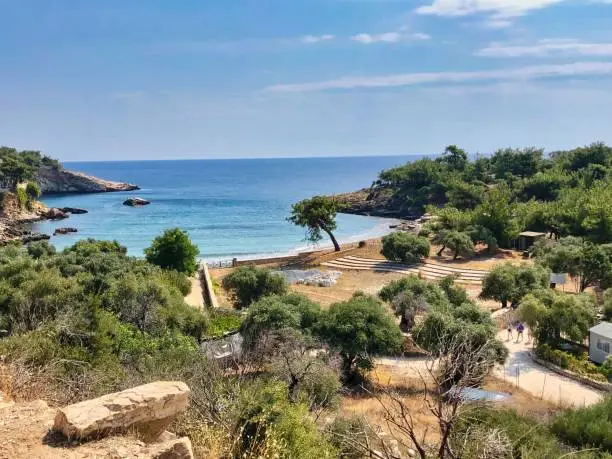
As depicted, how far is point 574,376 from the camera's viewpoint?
1889 centimetres

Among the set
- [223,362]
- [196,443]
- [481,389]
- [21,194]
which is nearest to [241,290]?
[223,362]

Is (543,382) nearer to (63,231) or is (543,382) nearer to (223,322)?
(223,322)

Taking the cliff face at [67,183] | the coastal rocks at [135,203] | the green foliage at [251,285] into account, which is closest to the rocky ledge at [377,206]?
the coastal rocks at [135,203]

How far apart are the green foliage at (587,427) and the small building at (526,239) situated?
3726 centimetres

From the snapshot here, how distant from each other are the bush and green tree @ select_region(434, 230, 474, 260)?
266 cm

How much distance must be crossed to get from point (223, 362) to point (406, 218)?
6913 cm

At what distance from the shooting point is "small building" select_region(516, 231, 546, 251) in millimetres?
47500

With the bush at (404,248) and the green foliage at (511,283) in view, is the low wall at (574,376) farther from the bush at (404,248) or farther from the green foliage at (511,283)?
the bush at (404,248)

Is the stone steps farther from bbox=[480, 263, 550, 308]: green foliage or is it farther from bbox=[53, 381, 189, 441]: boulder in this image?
bbox=[53, 381, 189, 441]: boulder

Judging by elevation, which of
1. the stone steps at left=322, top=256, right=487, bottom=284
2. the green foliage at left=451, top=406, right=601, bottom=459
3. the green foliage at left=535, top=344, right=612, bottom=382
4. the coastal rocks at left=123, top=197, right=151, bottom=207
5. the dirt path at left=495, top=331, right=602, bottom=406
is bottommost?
the dirt path at left=495, top=331, right=602, bottom=406

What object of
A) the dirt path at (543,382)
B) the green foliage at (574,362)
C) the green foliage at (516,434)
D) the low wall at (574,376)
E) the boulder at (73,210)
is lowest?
the dirt path at (543,382)

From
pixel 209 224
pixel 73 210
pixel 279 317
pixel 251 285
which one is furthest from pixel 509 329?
pixel 73 210

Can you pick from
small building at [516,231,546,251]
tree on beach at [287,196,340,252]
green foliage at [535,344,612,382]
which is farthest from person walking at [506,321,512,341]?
small building at [516,231,546,251]

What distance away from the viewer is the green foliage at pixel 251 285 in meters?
27.3
